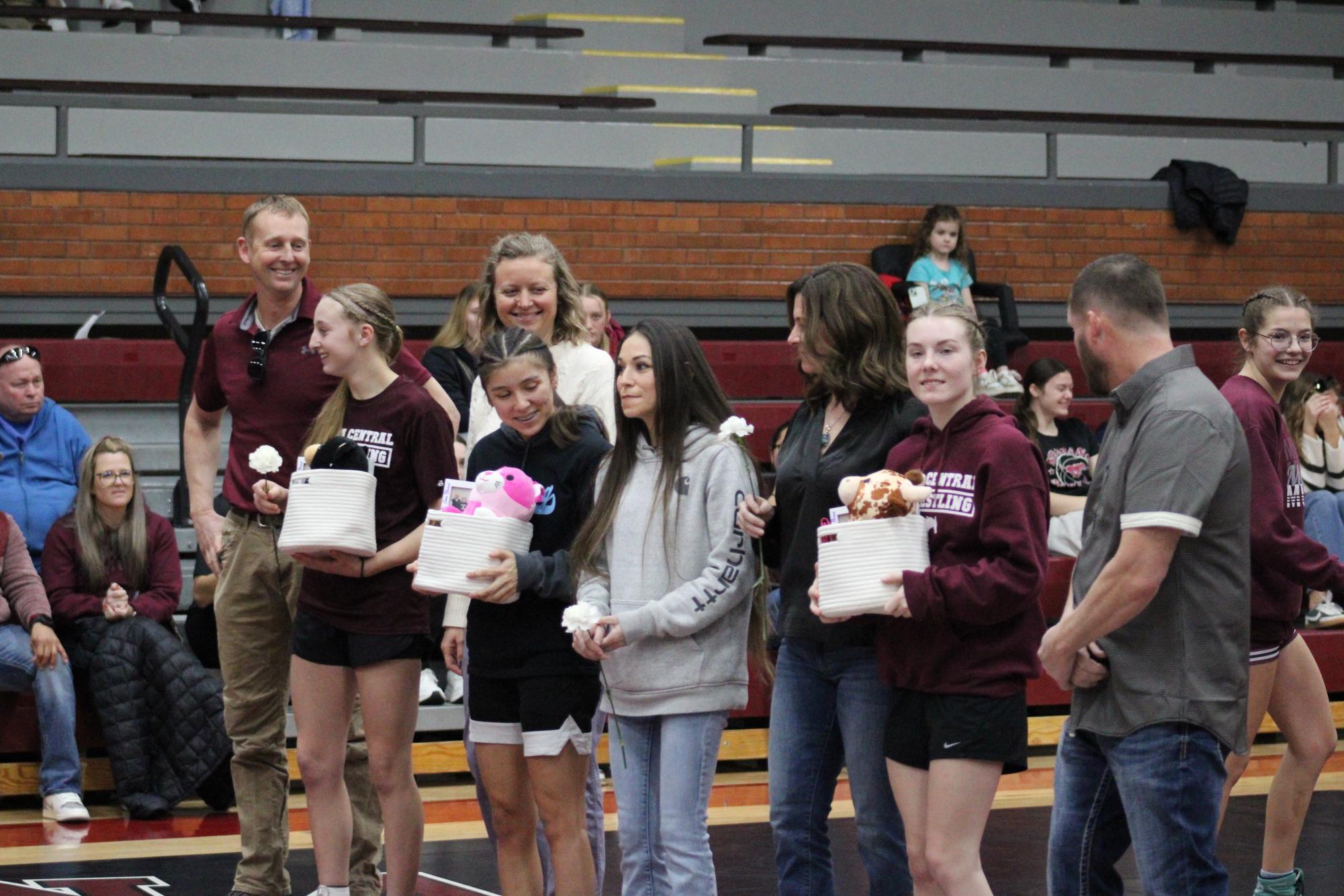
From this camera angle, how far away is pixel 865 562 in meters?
3.41

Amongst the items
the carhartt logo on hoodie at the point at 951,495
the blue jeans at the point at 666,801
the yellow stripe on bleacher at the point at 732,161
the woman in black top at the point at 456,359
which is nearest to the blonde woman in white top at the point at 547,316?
the blue jeans at the point at 666,801

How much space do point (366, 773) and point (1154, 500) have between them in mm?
2692

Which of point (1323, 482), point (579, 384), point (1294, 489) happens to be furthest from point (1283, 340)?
point (1323, 482)

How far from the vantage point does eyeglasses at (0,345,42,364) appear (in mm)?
7414

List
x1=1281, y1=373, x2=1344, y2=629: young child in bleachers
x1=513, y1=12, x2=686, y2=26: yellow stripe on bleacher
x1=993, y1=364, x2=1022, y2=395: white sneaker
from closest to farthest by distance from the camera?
x1=1281, y1=373, x2=1344, y2=629: young child in bleachers → x1=993, y1=364, x2=1022, y2=395: white sneaker → x1=513, y1=12, x2=686, y2=26: yellow stripe on bleacher

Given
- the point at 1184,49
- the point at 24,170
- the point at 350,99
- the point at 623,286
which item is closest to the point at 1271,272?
the point at 1184,49

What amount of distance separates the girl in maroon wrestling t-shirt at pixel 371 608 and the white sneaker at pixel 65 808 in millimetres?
2233

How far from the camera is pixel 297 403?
15.6ft

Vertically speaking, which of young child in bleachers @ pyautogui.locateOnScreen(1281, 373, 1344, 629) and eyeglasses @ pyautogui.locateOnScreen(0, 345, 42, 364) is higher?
eyeglasses @ pyautogui.locateOnScreen(0, 345, 42, 364)

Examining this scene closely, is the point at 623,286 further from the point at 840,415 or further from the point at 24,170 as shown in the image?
the point at 840,415

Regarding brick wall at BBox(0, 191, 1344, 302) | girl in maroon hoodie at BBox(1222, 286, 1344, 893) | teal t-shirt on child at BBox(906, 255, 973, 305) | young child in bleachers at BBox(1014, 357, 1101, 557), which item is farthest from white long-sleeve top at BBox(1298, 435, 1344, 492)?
girl in maroon hoodie at BBox(1222, 286, 1344, 893)

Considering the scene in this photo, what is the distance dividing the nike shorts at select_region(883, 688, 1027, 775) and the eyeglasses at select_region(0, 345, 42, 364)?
5.17m

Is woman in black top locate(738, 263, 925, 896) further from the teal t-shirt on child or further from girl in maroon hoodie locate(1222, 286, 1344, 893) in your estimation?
the teal t-shirt on child

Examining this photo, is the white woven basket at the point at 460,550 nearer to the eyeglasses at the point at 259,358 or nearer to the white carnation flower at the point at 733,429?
the white carnation flower at the point at 733,429
